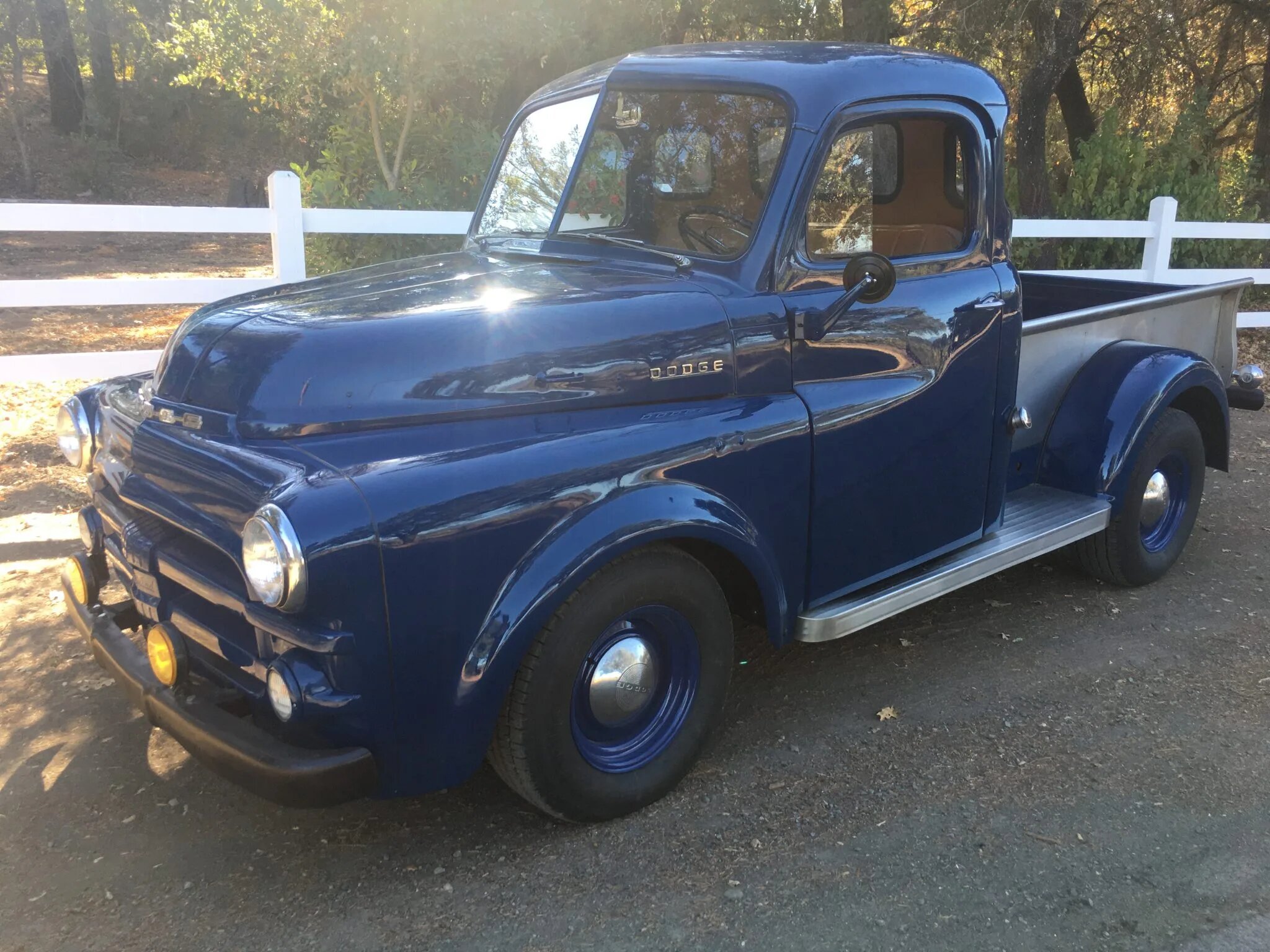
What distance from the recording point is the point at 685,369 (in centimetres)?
293

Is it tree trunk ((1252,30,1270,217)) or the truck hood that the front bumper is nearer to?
the truck hood

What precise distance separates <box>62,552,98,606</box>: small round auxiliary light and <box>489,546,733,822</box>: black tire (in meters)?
1.33

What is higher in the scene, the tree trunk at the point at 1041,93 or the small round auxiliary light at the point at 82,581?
the tree trunk at the point at 1041,93

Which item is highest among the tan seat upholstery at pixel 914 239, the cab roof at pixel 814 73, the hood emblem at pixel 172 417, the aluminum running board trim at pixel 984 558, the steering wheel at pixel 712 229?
the cab roof at pixel 814 73

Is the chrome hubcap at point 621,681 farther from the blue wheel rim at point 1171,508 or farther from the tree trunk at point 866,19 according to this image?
the tree trunk at point 866,19

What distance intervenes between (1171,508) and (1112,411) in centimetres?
81

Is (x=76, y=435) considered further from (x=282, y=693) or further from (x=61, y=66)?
(x=61, y=66)

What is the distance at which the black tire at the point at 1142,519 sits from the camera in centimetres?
433

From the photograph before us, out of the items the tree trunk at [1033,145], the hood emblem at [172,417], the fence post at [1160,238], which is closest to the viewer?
the hood emblem at [172,417]

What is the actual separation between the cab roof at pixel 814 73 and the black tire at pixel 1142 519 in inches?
61.6

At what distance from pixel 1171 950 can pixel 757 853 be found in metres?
0.98

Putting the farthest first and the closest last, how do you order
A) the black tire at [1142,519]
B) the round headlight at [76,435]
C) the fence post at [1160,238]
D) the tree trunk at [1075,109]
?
1. the tree trunk at [1075,109]
2. the fence post at [1160,238]
3. the black tire at [1142,519]
4. the round headlight at [76,435]

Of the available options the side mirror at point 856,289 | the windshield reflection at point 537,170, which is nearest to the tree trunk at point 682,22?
the windshield reflection at point 537,170

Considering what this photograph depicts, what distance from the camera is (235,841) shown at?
9.20 feet
